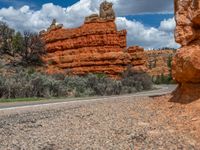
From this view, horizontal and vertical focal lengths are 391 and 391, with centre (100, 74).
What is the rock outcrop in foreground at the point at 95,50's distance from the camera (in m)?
49.5

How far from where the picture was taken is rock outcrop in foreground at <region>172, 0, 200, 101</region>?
10414 mm

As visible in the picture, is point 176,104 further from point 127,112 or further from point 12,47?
point 12,47

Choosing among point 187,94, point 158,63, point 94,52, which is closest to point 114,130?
point 187,94

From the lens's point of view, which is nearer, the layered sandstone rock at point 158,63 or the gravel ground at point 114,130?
the gravel ground at point 114,130

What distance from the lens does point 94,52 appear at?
50.9 metres

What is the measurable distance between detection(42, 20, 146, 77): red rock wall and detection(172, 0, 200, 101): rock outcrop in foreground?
37265 mm

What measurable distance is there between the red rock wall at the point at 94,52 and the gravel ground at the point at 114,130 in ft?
123

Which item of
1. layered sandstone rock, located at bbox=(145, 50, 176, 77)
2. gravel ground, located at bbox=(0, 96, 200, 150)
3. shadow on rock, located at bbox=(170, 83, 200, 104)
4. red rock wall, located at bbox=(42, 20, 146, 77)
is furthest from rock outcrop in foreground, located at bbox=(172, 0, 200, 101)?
layered sandstone rock, located at bbox=(145, 50, 176, 77)

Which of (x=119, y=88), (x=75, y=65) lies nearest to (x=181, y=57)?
(x=119, y=88)

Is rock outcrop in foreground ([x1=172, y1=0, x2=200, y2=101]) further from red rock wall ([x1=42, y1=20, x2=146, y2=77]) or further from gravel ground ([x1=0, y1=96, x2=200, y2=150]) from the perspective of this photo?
red rock wall ([x1=42, y1=20, x2=146, y2=77])

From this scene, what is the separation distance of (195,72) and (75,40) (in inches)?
1704

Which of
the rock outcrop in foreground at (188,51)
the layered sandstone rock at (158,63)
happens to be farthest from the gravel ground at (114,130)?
the layered sandstone rock at (158,63)

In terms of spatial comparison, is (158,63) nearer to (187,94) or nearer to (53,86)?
(53,86)

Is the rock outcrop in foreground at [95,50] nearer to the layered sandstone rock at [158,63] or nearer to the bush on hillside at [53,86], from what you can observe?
the bush on hillside at [53,86]
